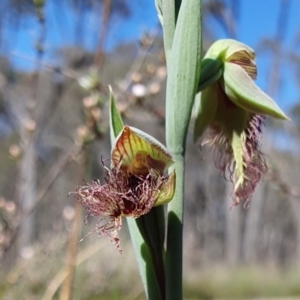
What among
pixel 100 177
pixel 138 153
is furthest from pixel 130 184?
pixel 100 177

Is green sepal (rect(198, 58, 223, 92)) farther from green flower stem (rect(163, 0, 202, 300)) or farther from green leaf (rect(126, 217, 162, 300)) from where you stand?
green leaf (rect(126, 217, 162, 300))

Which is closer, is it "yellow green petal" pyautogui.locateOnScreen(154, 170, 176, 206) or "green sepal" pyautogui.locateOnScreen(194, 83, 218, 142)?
"yellow green petal" pyautogui.locateOnScreen(154, 170, 176, 206)

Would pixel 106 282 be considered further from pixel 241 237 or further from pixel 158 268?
pixel 241 237

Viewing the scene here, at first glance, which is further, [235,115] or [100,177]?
[100,177]

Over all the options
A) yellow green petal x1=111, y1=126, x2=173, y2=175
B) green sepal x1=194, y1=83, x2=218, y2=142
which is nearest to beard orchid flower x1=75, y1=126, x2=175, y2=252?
yellow green petal x1=111, y1=126, x2=173, y2=175

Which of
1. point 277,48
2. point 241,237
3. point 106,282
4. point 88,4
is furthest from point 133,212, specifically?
point 241,237

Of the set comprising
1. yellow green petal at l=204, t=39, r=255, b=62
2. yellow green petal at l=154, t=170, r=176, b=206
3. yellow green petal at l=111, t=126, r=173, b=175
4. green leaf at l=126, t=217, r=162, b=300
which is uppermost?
yellow green petal at l=204, t=39, r=255, b=62

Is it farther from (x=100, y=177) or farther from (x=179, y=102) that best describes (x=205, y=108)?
(x=100, y=177)
